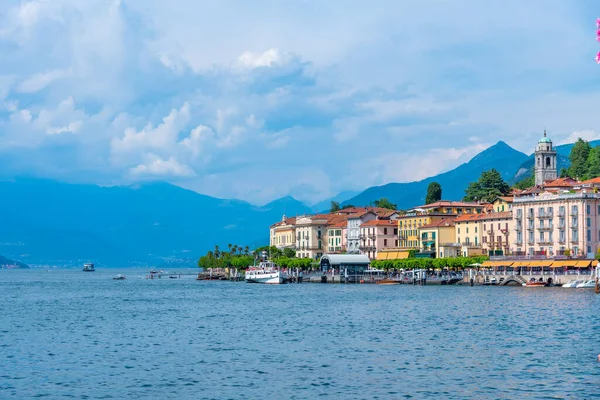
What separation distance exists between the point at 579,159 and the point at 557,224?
205ft

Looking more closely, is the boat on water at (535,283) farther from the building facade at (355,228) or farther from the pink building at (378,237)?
the building facade at (355,228)

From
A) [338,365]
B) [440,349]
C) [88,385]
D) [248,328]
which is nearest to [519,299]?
[248,328]

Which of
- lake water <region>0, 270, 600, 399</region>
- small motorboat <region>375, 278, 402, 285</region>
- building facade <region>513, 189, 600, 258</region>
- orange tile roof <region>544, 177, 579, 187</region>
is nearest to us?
lake water <region>0, 270, 600, 399</region>

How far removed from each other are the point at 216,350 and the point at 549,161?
144730 mm

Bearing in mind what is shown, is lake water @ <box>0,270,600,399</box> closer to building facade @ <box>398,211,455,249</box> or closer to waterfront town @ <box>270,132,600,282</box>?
waterfront town @ <box>270,132,600,282</box>

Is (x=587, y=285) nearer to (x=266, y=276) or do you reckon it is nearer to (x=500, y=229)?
(x=500, y=229)

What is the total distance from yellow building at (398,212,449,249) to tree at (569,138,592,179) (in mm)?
36368

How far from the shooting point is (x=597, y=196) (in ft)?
426

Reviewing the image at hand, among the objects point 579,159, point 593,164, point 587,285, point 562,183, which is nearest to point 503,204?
point 562,183

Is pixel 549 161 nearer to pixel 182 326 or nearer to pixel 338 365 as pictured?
pixel 182 326

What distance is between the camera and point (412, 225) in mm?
171875

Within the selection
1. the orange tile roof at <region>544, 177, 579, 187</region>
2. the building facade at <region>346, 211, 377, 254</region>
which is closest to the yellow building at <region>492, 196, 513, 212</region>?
the orange tile roof at <region>544, 177, 579, 187</region>

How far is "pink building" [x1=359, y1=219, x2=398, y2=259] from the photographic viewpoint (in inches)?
7013

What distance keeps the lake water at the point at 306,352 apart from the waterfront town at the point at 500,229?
147ft
